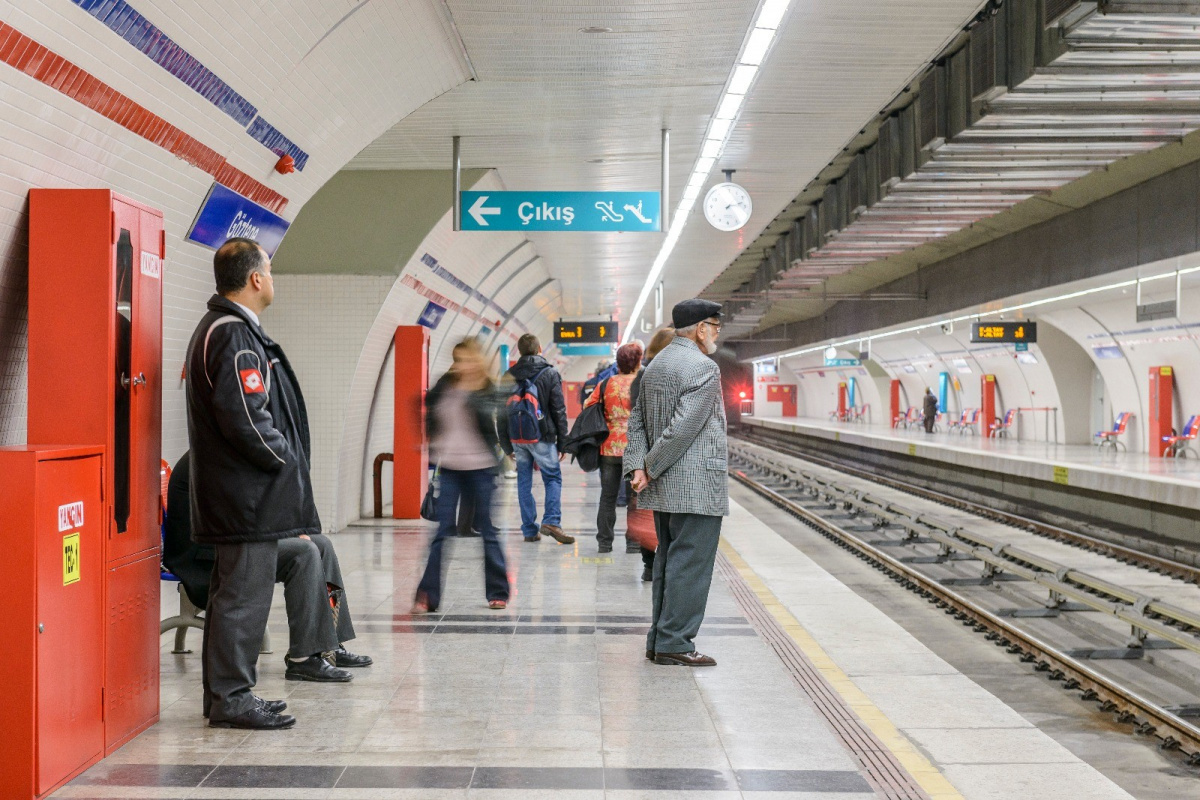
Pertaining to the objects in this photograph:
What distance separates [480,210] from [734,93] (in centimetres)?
259

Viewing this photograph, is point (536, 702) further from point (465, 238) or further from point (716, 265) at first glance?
point (716, 265)

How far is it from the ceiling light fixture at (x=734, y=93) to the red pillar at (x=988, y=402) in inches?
811

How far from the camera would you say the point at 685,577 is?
5.07 m

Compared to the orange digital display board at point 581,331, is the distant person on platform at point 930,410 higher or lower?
lower

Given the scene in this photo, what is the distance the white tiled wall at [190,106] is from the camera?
4031 millimetres

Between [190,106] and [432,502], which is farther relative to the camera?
[432,502]

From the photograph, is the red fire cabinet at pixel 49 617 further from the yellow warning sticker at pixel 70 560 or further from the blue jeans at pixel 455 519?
the blue jeans at pixel 455 519

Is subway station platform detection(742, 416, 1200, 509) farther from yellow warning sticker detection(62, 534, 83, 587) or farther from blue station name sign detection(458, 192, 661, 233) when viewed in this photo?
yellow warning sticker detection(62, 534, 83, 587)

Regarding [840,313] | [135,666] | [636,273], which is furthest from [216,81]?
[840,313]

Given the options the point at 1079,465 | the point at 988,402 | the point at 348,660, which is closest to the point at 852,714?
the point at 348,660

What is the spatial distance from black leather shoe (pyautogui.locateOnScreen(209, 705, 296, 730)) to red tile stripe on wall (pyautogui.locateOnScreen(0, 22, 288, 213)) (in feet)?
8.02

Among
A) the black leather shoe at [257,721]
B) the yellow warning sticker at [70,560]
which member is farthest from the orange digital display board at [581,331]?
the yellow warning sticker at [70,560]

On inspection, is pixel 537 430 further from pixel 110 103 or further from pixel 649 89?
pixel 110 103

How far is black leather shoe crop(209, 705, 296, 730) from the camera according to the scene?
404cm
